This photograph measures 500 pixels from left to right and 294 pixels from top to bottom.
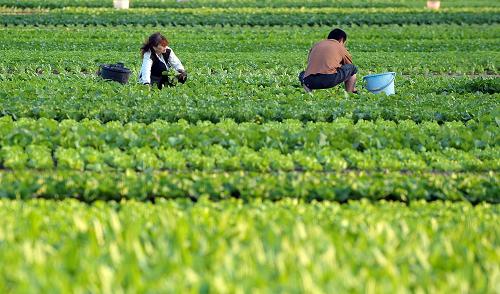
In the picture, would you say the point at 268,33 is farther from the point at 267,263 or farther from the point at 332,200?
the point at 267,263

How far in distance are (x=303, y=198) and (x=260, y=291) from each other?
460 centimetres

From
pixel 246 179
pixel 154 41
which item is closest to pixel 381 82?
pixel 154 41

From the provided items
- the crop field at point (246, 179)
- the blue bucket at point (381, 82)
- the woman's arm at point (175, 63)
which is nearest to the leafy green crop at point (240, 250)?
the crop field at point (246, 179)

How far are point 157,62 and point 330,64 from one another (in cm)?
287

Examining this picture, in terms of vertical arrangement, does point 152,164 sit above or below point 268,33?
below

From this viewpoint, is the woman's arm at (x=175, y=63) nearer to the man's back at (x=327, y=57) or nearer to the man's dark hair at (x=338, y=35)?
the man's back at (x=327, y=57)

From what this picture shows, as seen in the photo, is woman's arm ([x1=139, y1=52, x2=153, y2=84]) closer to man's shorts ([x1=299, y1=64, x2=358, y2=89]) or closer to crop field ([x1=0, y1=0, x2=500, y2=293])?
crop field ([x1=0, y1=0, x2=500, y2=293])

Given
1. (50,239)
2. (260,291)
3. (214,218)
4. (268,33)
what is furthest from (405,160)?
(268,33)

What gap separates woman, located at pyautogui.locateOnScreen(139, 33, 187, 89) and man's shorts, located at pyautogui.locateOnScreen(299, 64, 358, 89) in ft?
7.14

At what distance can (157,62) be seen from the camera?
18.5m

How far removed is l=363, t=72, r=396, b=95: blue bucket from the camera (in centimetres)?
1908

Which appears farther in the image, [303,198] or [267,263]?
[303,198]

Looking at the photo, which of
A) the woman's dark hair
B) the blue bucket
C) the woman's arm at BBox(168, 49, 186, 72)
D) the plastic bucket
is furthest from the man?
the plastic bucket

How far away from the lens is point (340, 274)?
22.3ft
